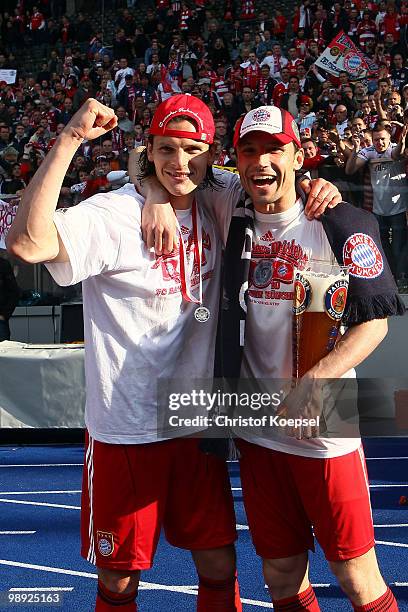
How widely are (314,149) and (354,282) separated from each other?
5.88m

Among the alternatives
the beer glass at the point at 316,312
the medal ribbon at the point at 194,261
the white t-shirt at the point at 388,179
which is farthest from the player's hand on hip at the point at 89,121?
the white t-shirt at the point at 388,179

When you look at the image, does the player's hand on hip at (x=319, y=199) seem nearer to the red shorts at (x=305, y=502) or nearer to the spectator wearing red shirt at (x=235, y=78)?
the red shorts at (x=305, y=502)

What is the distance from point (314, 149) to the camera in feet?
28.0

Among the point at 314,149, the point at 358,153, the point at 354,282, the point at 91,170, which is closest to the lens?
the point at 354,282

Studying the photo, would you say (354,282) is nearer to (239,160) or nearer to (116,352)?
(239,160)

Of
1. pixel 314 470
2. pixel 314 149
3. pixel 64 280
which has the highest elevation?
pixel 314 149

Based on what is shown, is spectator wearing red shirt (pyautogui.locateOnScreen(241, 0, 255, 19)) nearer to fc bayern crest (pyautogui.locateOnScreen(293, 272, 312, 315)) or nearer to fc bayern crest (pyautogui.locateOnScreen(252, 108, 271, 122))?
fc bayern crest (pyautogui.locateOnScreen(252, 108, 271, 122))

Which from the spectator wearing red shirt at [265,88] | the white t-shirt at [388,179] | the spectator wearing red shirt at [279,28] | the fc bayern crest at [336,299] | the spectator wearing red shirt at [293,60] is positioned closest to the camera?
the fc bayern crest at [336,299]

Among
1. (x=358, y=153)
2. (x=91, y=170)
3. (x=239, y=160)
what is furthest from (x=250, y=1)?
(x=239, y=160)

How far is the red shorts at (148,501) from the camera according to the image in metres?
3.10

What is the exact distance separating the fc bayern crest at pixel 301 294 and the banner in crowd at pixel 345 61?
12580mm

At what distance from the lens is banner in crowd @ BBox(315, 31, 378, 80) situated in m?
14.9

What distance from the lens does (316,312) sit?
9.25 feet

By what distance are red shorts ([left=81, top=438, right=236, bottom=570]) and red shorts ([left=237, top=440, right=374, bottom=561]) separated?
0.43ft
